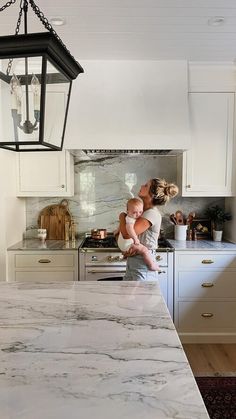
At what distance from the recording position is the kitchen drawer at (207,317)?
3.01 meters

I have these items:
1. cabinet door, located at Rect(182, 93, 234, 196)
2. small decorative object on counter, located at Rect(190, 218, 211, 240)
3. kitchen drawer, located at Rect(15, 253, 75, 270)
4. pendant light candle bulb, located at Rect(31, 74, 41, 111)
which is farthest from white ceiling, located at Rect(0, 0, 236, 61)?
kitchen drawer, located at Rect(15, 253, 75, 270)

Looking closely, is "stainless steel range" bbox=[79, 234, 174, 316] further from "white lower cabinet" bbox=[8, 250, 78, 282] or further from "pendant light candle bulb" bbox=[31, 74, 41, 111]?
"pendant light candle bulb" bbox=[31, 74, 41, 111]

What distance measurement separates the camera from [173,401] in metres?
0.72

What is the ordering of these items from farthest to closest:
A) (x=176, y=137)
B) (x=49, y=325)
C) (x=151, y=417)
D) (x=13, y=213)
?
(x=13, y=213)
(x=176, y=137)
(x=49, y=325)
(x=151, y=417)

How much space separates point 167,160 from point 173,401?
9.69 ft

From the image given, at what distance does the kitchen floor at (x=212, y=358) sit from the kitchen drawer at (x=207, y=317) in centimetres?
14

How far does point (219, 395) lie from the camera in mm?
2287

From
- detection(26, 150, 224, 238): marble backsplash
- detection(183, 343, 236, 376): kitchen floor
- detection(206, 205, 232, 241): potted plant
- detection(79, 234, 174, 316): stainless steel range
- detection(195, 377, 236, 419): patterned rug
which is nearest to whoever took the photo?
detection(195, 377, 236, 419): patterned rug

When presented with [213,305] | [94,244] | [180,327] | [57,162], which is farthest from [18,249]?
[213,305]

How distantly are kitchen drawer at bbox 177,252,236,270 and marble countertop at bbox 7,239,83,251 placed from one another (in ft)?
3.28

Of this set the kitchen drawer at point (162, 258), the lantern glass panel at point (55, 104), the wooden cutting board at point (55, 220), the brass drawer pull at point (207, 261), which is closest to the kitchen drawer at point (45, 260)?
the wooden cutting board at point (55, 220)

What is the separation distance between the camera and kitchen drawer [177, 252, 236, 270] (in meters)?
2.96

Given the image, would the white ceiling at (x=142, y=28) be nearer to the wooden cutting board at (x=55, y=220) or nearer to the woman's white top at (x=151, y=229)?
the woman's white top at (x=151, y=229)

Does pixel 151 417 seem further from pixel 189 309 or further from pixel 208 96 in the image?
pixel 208 96
